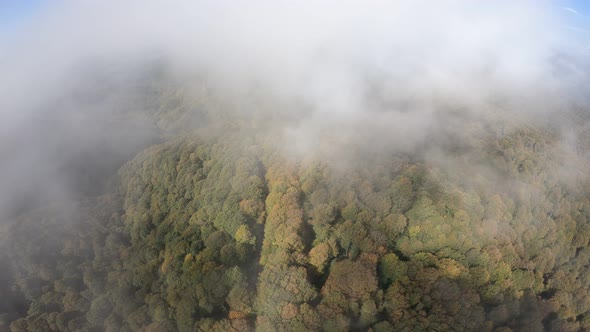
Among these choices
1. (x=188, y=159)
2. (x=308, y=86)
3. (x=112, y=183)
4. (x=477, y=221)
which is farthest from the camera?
(x=308, y=86)

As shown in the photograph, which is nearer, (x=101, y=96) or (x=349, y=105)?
(x=349, y=105)

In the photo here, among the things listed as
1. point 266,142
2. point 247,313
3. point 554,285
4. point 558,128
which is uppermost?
point 558,128

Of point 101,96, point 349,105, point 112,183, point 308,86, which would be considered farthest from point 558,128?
point 101,96

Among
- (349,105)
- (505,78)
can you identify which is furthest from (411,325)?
(505,78)

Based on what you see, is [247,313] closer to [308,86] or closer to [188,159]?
[188,159]

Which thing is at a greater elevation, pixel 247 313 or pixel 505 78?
pixel 505 78

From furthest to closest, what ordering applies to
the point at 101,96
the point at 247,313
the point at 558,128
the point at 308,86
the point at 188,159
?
the point at 101,96 < the point at 308,86 < the point at 558,128 < the point at 188,159 < the point at 247,313

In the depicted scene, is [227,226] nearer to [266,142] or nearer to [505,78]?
[266,142]
